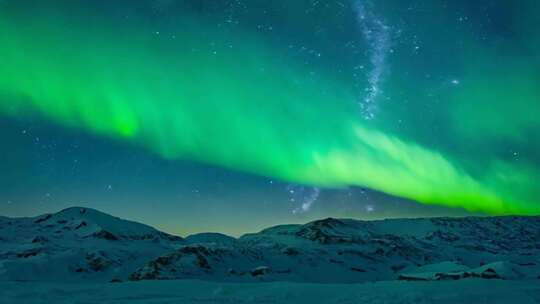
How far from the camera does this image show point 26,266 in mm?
142625

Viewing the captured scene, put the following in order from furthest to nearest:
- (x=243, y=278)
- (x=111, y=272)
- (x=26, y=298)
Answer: (x=111, y=272)
(x=243, y=278)
(x=26, y=298)

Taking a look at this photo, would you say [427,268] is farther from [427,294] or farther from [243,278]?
[427,294]

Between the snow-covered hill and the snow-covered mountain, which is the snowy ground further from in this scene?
the snow-covered hill

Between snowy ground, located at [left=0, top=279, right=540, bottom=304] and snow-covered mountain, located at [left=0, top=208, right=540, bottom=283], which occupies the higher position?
snow-covered mountain, located at [left=0, top=208, right=540, bottom=283]

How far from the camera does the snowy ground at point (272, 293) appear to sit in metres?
26.1

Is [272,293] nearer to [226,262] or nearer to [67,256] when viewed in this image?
[226,262]

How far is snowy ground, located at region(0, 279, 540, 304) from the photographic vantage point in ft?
85.7

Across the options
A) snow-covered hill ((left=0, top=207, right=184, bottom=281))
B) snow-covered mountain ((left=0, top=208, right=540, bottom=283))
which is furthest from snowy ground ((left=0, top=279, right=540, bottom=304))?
snow-covered hill ((left=0, top=207, right=184, bottom=281))

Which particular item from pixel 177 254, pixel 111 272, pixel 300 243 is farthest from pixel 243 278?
pixel 300 243

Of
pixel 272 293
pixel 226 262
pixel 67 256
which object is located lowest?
pixel 272 293

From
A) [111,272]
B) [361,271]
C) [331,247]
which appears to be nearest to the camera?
[111,272]

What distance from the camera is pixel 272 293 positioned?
28312 millimetres

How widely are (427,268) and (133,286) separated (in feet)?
402

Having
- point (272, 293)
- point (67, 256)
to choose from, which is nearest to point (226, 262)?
point (67, 256)
